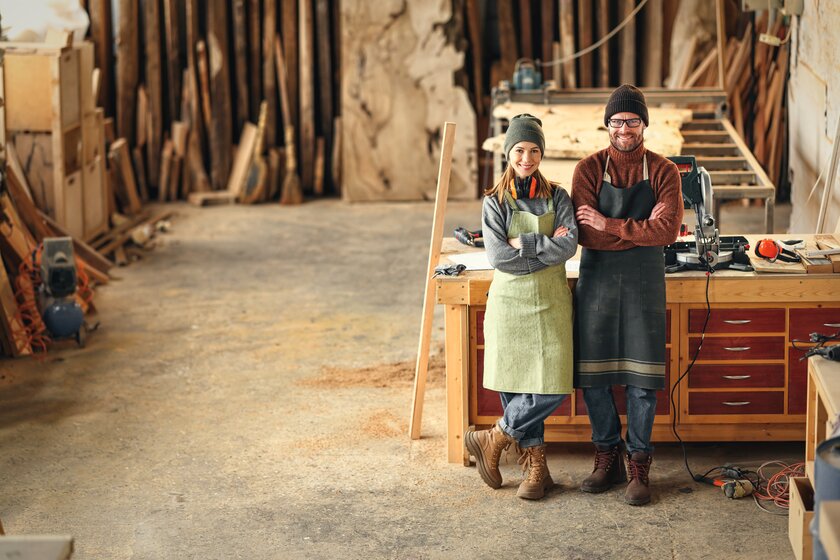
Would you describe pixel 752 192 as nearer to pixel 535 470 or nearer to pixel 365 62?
pixel 535 470

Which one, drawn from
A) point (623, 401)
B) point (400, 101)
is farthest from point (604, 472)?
point (400, 101)

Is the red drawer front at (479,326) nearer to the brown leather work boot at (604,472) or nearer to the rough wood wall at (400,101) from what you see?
the brown leather work boot at (604,472)

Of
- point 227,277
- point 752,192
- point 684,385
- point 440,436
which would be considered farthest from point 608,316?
point 227,277

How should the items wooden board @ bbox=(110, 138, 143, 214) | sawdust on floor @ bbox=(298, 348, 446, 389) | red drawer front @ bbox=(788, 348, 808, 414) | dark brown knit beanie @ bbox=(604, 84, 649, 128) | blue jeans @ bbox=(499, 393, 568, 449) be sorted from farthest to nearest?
1. wooden board @ bbox=(110, 138, 143, 214)
2. sawdust on floor @ bbox=(298, 348, 446, 389)
3. red drawer front @ bbox=(788, 348, 808, 414)
4. blue jeans @ bbox=(499, 393, 568, 449)
5. dark brown knit beanie @ bbox=(604, 84, 649, 128)

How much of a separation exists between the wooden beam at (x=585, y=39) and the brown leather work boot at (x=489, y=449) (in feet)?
24.1

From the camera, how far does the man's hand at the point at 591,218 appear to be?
198 inches

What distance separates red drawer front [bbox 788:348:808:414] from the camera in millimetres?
5555

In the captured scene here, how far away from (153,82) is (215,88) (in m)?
0.65

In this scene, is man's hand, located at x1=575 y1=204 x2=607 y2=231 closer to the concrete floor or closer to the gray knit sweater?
the gray knit sweater

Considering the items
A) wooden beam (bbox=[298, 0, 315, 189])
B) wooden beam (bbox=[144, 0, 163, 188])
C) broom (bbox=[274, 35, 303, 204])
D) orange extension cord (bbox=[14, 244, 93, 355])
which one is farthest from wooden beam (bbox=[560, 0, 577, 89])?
orange extension cord (bbox=[14, 244, 93, 355])

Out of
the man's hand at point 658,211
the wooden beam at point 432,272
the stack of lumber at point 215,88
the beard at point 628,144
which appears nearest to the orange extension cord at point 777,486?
the man's hand at point 658,211

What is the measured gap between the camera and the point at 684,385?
5.61 meters

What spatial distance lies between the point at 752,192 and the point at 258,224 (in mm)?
5154

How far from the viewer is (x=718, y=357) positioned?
220 inches
